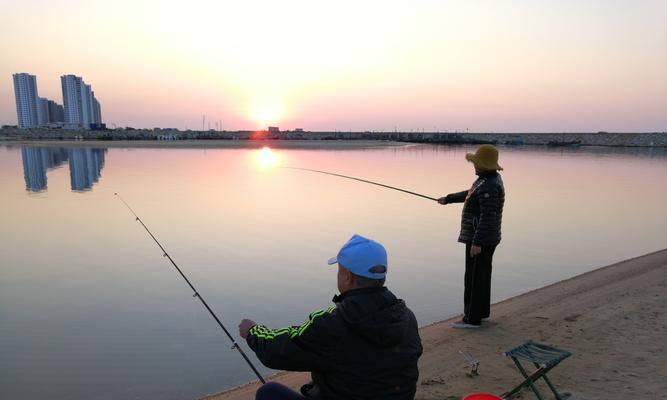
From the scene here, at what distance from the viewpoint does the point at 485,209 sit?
427cm

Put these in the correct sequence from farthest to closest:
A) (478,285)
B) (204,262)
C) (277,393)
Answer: (204,262) → (478,285) → (277,393)

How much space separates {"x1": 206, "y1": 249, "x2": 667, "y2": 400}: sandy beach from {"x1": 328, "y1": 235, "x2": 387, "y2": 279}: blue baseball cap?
6.56 ft

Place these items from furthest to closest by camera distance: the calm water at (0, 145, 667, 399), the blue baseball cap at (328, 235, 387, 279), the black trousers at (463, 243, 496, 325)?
1. the black trousers at (463, 243, 496, 325)
2. the calm water at (0, 145, 667, 399)
3. the blue baseball cap at (328, 235, 387, 279)

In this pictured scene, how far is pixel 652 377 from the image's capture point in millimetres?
3381

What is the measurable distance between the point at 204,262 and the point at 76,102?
586 feet

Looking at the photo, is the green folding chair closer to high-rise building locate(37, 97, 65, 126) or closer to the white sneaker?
the white sneaker

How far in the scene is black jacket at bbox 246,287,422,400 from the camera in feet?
5.29

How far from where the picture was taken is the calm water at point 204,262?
4312 mm

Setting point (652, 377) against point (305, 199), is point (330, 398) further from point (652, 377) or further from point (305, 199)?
point (305, 199)

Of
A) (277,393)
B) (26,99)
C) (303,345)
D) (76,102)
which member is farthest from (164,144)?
(26,99)

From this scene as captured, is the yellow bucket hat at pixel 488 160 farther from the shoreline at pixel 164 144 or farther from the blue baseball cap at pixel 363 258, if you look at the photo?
the shoreline at pixel 164 144

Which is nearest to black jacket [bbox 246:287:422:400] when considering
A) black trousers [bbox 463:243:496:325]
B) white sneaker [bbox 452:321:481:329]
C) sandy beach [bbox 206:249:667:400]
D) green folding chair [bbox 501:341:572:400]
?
green folding chair [bbox 501:341:572:400]

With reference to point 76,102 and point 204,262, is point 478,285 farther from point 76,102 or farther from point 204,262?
point 76,102

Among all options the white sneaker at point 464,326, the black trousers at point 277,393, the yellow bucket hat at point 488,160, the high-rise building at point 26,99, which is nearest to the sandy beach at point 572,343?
the white sneaker at point 464,326
